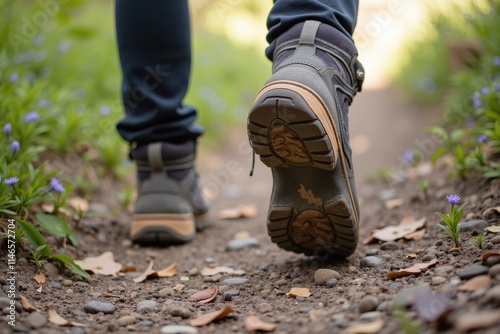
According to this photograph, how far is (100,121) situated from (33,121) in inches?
29.2

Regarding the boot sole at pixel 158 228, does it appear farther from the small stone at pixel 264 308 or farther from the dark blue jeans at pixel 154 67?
the small stone at pixel 264 308

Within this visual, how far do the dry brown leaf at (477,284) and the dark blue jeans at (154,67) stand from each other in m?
1.10

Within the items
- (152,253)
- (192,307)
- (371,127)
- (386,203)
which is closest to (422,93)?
(371,127)

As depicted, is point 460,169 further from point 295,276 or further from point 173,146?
point 173,146

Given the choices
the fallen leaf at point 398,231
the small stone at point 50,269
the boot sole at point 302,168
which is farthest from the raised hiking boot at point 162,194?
the fallen leaf at point 398,231

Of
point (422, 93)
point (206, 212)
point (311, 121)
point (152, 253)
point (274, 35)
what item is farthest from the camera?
point (422, 93)

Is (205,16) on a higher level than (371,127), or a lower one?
Answer: higher

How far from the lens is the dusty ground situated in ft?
3.47

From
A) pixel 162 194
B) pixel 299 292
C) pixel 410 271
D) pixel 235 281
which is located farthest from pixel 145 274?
pixel 410 271

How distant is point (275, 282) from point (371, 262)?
26 centimetres

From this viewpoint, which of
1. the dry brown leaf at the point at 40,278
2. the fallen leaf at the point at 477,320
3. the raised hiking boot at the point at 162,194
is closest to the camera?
the fallen leaf at the point at 477,320

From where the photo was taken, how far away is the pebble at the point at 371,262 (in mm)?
1418

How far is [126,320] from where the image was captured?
1.18 meters

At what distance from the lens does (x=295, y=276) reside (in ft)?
4.83
